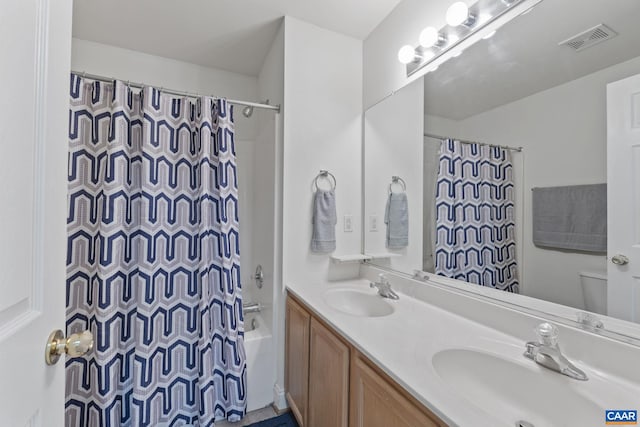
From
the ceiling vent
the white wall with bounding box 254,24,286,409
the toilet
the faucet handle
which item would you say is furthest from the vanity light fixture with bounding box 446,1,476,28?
the faucet handle

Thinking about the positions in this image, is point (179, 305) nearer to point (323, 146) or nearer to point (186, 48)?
point (323, 146)

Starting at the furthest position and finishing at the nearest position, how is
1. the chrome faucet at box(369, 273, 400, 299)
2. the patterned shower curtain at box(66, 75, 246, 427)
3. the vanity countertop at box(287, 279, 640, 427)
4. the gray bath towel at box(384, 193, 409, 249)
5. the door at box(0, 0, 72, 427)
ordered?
1. the gray bath towel at box(384, 193, 409, 249)
2. the chrome faucet at box(369, 273, 400, 299)
3. the patterned shower curtain at box(66, 75, 246, 427)
4. the vanity countertop at box(287, 279, 640, 427)
5. the door at box(0, 0, 72, 427)

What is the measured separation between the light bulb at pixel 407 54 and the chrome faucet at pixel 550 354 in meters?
1.42

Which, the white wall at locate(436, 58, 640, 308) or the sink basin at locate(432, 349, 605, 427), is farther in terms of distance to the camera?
the white wall at locate(436, 58, 640, 308)

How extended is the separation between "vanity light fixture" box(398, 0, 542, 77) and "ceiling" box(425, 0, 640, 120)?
37 millimetres

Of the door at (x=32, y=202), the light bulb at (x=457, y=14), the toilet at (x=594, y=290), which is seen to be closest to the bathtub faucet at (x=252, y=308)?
the door at (x=32, y=202)

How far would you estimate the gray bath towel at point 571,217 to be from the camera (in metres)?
0.86

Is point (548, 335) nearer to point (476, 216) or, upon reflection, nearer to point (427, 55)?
point (476, 216)

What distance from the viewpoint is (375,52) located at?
6.17 ft

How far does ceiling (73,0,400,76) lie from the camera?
1.65m

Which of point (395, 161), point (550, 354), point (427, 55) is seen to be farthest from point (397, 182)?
point (550, 354)

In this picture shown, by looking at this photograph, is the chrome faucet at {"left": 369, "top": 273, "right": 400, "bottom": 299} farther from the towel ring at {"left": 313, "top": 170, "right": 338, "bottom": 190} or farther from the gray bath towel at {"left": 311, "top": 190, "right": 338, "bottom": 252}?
the towel ring at {"left": 313, "top": 170, "right": 338, "bottom": 190}

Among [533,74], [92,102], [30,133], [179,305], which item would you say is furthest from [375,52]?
[179,305]

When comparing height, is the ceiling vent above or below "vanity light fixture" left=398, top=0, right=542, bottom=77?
below
